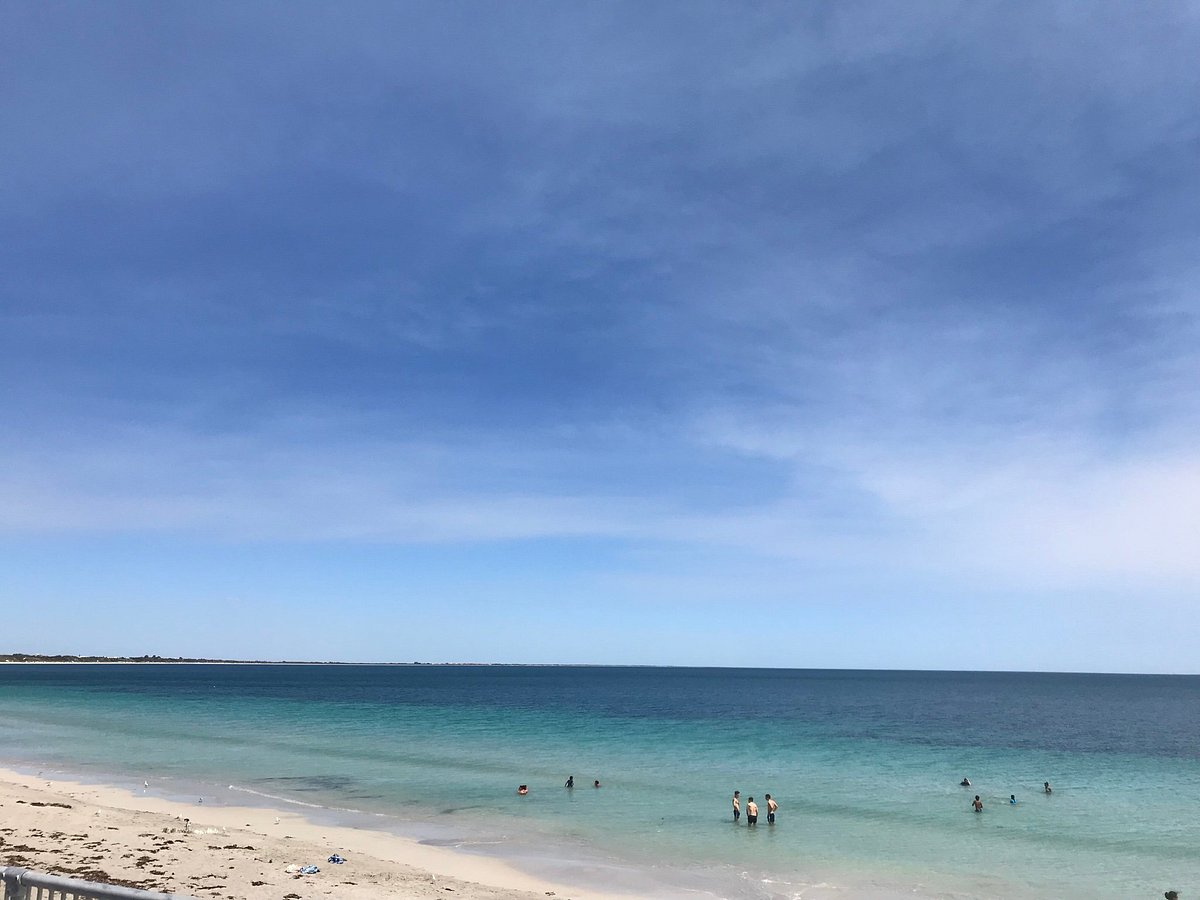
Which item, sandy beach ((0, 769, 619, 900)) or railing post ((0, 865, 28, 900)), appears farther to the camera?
sandy beach ((0, 769, 619, 900))

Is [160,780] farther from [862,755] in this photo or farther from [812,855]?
[862,755]

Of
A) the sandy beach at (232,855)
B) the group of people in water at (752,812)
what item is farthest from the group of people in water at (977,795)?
the sandy beach at (232,855)

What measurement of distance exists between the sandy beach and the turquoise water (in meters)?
2.04

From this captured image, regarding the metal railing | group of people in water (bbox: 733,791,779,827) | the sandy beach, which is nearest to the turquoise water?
group of people in water (bbox: 733,791,779,827)

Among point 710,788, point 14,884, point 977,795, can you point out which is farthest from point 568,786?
point 14,884

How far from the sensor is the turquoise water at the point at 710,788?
2483cm

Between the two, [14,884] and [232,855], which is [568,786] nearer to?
[232,855]

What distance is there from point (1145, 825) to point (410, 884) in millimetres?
30954

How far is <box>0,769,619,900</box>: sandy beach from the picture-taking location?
20.0 m

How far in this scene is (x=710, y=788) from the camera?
3838 centimetres

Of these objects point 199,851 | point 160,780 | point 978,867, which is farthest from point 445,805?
point 978,867

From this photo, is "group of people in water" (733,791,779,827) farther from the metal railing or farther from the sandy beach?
the metal railing

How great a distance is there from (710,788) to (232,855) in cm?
2329

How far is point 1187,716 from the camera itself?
339 feet
